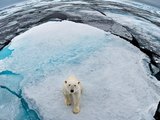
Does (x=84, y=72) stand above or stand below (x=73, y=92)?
below

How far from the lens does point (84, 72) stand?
5.04 m

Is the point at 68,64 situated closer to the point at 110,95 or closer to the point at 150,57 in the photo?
the point at 110,95

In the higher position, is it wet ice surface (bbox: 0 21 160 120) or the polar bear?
the polar bear

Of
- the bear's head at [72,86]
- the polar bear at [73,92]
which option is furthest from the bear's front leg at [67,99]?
the bear's head at [72,86]

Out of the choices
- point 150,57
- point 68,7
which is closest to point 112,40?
point 150,57

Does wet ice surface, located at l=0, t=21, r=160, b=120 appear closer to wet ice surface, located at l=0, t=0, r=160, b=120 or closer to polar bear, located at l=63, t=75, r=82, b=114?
wet ice surface, located at l=0, t=0, r=160, b=120

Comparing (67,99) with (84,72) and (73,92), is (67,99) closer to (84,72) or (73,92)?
(73,92)

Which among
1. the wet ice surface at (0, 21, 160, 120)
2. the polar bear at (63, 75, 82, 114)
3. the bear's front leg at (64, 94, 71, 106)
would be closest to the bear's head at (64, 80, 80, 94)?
the polar bear at (63, 75, 82, 114)

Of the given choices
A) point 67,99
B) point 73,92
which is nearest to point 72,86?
point 73,92

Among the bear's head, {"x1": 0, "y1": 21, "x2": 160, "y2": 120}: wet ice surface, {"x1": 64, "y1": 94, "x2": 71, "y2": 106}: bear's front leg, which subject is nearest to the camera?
the bear's head

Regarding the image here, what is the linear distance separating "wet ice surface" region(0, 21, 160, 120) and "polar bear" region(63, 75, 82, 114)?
104 mm

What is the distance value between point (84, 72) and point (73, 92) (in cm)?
90

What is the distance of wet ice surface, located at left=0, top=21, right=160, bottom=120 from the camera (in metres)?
Answer: 4.61

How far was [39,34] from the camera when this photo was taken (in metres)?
5.94
